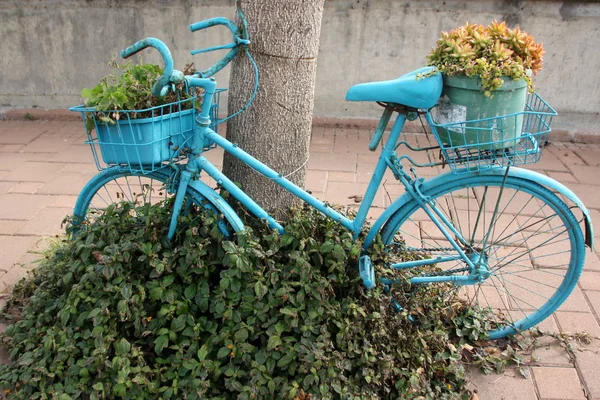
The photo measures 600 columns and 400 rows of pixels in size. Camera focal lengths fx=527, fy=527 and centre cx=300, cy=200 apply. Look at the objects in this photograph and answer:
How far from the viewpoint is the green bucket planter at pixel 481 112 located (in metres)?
2.00

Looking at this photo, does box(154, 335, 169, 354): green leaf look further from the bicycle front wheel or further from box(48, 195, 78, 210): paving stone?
box(48, 195, 78, 210): paving stone

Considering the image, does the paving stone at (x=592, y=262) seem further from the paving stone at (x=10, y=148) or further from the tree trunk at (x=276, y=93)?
the paving stone at (x=10, y=148)

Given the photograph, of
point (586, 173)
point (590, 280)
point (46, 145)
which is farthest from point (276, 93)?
point (46, 145)

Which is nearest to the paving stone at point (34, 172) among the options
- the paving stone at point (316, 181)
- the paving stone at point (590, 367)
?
the paving stone at point (316, 181)

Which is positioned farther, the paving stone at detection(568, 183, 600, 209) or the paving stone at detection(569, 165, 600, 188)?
the paving stone at detection(569, 165, 600, 188)

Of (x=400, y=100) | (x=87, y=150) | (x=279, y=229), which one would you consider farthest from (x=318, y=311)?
(x=87, y=150)

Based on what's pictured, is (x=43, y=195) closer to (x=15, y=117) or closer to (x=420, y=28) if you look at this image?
(x=15, y=117)

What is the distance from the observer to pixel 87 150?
16.3 ft

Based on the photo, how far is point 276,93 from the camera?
2449mm

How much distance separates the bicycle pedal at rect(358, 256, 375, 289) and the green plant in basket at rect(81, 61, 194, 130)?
103 cm

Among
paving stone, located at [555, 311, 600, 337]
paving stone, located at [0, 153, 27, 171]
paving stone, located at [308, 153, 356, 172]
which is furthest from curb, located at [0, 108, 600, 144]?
paving stone, located at [555, 311, 600, 337]

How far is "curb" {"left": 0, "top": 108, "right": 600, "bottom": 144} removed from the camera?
17.5 ft

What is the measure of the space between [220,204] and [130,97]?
1.94ft

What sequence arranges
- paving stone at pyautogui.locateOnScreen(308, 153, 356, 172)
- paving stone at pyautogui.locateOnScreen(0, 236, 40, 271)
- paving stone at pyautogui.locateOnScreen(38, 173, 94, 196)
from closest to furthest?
paving stone at pyautogui.locateOnScreen(0, 236, 40, 271), paving stone at pyautogui.locateOnScreen(38, 173, 94, 196), paving stone at pyautogui.locateOnScreen(308, 153, 356, 172)
